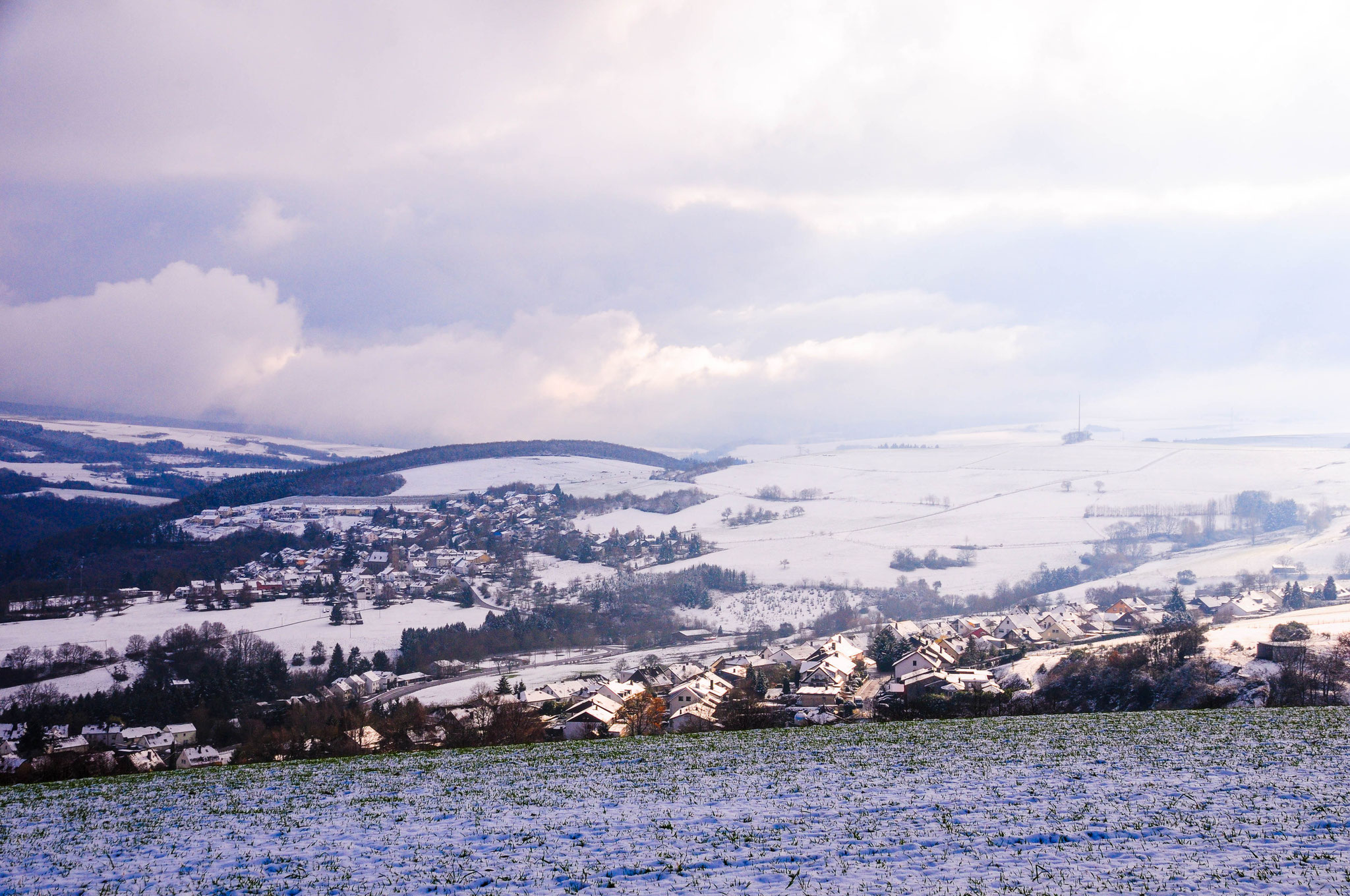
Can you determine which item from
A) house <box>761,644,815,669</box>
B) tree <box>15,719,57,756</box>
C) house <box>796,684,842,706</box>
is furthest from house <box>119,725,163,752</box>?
house <box>796,684,842,706</box>

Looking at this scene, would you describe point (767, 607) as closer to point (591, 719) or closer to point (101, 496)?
point (591, 719)

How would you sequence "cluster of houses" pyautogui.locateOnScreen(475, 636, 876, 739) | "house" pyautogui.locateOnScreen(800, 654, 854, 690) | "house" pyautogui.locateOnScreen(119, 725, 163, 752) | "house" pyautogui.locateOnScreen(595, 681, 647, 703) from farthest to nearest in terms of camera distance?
"house" pyautogui.locateOnScreen(800, 654, 854, 690)
"house" pyautogui.locateOnScreen(595, 681, 647, 703)
"house" pyautogui.locateOnScreen(119, 725, 163, 752)
"cluster of houses" pyautogui.locateOnScreen(475, 636, 876, 739)

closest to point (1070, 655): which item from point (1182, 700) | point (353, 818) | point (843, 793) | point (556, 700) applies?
point (1182, 700)

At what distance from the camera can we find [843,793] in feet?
38.6

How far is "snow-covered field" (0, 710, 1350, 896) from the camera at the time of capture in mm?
8258

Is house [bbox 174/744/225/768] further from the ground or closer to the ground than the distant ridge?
closer to the ground

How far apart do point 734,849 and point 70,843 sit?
10113 millimetres

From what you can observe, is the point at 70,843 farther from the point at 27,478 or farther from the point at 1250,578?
the point at 27,478

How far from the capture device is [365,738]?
2786cm

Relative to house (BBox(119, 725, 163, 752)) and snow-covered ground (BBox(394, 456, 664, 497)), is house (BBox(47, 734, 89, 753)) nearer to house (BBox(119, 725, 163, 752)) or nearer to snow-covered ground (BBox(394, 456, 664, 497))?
house (BBox(119, 725, 163, 752))

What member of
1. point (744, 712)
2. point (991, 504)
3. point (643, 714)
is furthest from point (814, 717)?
point (991, 504)

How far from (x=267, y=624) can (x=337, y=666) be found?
1561cm

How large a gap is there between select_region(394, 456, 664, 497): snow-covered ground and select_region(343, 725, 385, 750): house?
104 metres

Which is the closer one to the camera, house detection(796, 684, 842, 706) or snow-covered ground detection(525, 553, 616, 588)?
house detection(796, 684, 842, 706)
